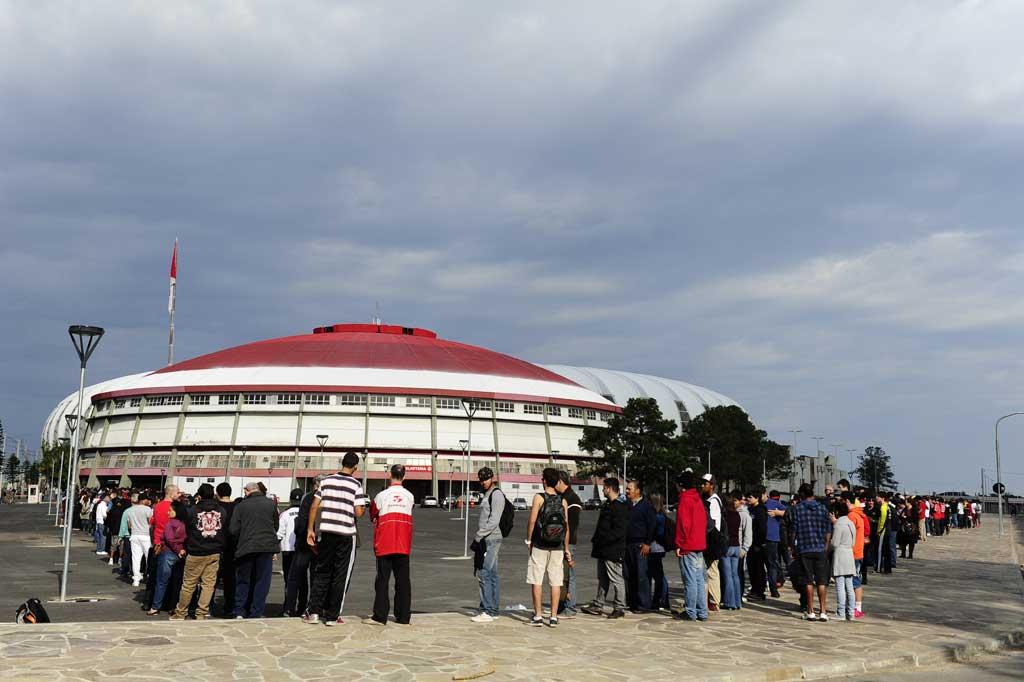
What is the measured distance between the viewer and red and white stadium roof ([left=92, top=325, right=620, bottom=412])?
287 feet

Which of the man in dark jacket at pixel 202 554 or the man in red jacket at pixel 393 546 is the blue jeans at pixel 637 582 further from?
the man in dark jacket at pixel 202 554

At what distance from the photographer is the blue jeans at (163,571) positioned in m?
13.9

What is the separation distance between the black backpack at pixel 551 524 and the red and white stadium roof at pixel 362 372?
75.1 metres

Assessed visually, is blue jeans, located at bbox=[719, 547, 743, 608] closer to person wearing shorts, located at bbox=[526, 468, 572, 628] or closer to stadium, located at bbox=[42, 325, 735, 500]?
person wearing shorts, located at bbox=[526, 468, 572, 628]

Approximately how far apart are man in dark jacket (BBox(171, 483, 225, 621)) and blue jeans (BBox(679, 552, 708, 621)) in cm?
696

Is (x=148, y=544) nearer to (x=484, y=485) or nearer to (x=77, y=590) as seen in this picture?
(x=77, y=590)

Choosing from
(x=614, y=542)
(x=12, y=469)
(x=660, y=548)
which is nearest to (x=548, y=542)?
(x=614, y=542)

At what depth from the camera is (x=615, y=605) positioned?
44.3 feet

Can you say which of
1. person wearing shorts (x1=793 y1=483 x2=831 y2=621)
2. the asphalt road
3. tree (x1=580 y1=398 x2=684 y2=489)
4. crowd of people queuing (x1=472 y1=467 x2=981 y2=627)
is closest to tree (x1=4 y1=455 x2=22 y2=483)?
tree (x1=580 y1=398 x2=684 y2=489)

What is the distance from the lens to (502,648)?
35.0 ft

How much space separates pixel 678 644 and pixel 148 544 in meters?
11.6

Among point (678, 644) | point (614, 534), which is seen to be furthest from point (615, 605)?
point (678, 644)

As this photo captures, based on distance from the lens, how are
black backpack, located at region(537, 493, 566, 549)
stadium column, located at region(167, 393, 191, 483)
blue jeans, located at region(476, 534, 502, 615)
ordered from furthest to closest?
stadium column, located at region(167, 393, 191, 483)
blue jeans, located at region(476, 534, 502, 615)
black backpack, located at region(537, 493, 566, 549)

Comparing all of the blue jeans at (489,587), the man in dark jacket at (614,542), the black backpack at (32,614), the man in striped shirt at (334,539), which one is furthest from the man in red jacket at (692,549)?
the black backpack at (32,614)
